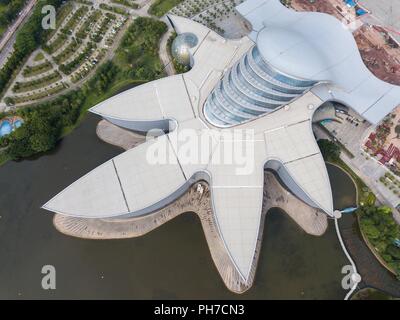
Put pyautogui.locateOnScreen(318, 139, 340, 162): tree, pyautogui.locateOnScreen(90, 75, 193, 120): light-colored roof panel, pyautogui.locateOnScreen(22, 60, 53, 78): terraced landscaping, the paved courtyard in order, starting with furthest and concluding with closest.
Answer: the paved courtyard → pyautogui.locateOnScreen(22, 60, 53, 78): terraced landscaping → pyautogui.locateOnScreen(318, 139, 340, 162): tree → pyautogui.locateOnScreen(90, 75, 193, 120): light-colored roof panel

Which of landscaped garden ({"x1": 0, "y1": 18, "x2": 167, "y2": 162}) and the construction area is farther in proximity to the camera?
the construction area

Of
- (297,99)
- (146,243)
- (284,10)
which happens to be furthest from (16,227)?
(284,10)

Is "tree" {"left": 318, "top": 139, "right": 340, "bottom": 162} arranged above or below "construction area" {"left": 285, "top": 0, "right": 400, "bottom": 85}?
below

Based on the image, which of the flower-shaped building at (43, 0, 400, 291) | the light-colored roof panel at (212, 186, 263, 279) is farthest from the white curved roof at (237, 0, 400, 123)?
the light-colored roof panel at (212, 186, 263, 279)

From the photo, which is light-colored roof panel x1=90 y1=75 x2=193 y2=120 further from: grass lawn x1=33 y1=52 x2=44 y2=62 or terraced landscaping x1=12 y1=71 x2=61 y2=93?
grass lawn x1=33 y1=52 x2=44 y2=62

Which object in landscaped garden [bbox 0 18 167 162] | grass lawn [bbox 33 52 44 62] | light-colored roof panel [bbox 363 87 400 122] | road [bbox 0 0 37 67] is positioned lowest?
light-colored roof panel [bbox 363 87 400 122]

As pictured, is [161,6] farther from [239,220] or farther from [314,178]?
[239,220]

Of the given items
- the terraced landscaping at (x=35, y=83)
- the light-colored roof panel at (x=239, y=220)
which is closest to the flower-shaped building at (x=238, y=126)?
the light-colored roof panel at (x=239, y=220)

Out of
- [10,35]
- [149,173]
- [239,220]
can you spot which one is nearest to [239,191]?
[239,220]

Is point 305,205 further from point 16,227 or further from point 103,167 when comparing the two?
point 16,227
